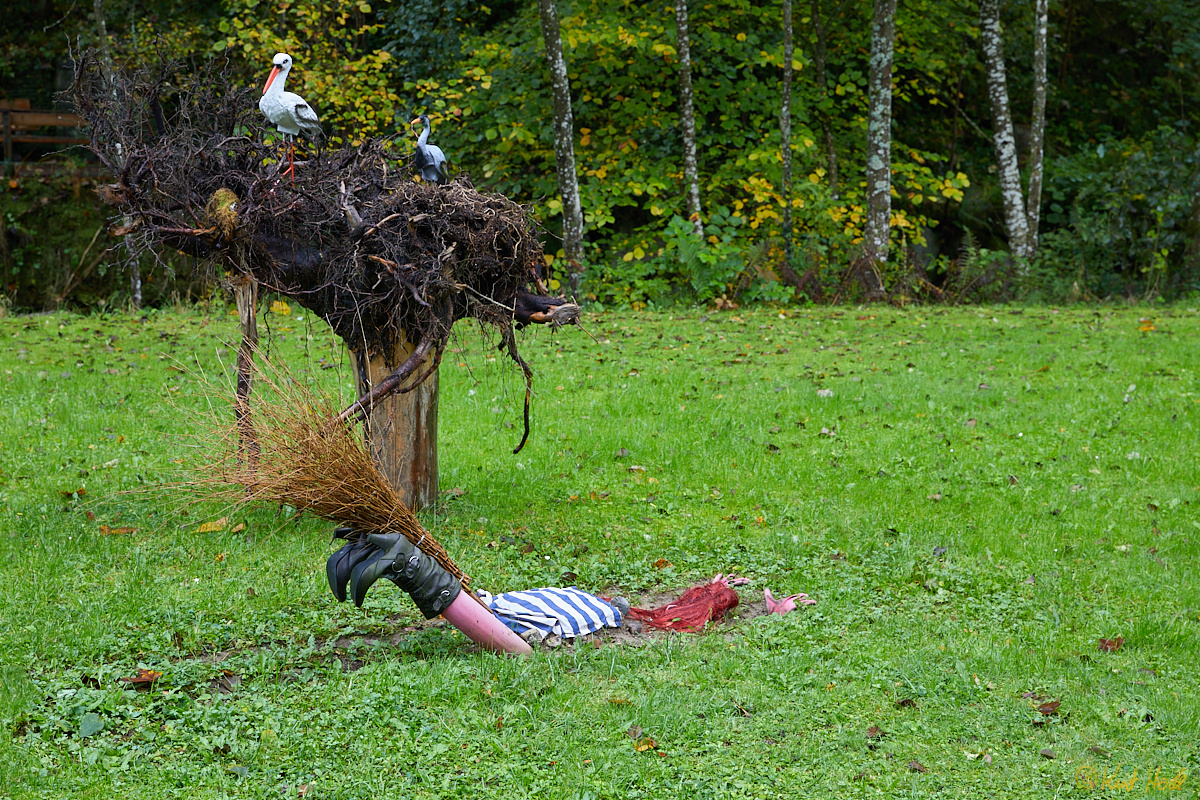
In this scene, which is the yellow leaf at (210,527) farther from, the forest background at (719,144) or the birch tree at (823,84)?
the birch tree at (823,84)

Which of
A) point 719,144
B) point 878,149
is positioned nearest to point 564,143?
point 719,144

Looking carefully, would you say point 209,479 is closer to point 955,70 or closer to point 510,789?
point 510,789

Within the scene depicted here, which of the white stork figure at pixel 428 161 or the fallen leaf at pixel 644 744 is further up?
the white stork figure at pixel 428 161

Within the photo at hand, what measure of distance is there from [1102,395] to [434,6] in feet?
41.9

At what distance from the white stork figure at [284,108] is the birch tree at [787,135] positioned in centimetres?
1019

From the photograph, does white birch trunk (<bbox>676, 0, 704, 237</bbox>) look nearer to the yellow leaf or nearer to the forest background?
the forest background

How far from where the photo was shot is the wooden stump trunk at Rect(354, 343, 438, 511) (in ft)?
18.6

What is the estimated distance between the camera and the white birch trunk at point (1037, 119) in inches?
550

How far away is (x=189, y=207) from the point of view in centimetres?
519

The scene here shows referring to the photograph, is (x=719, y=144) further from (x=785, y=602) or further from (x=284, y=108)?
(x=785, y=602)

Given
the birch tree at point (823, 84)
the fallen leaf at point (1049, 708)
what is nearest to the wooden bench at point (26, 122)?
the birch tree at point (823, 84)

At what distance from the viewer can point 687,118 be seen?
14148 millimetres

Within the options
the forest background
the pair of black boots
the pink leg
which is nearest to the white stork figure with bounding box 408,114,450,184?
the pair of black boots

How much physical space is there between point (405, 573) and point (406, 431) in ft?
6.39
